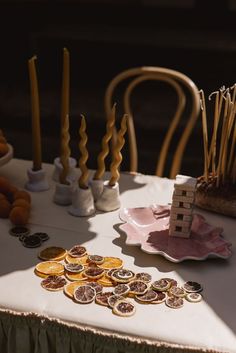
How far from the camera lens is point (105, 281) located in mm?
1193

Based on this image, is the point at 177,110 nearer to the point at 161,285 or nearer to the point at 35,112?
the point at 35,112

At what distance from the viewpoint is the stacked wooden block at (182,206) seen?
1.28m

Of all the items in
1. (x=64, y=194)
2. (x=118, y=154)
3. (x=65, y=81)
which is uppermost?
(x=65, y=81)

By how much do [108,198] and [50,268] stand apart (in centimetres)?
31

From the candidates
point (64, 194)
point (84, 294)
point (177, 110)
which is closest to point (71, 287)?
point (84, 294)

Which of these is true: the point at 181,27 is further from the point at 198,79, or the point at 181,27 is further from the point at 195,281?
the point at 195,281

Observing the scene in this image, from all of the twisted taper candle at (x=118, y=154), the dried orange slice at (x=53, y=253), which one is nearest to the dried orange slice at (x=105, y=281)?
the dried orange slice at (x=53, y=253)

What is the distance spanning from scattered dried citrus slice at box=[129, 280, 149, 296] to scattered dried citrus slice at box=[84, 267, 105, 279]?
7cm

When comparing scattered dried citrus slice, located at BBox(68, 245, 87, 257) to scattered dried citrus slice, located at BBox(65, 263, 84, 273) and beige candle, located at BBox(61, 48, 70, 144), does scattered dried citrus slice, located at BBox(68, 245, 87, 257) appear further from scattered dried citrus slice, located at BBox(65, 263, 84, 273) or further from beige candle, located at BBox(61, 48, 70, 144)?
beige candle, located at BBox(61, 48, 70, 144)

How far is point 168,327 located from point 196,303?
0.33ft

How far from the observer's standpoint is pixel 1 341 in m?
1.16

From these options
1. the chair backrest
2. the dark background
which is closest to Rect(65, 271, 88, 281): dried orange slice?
the chair backrest

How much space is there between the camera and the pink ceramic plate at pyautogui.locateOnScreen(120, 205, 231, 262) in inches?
50.1

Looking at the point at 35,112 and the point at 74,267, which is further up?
the point at 35,112
